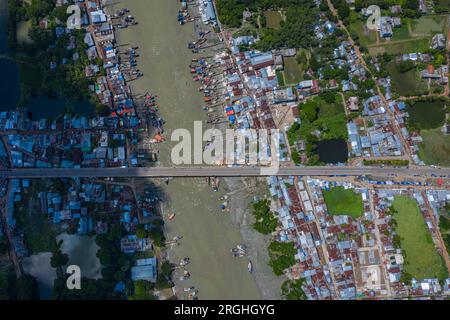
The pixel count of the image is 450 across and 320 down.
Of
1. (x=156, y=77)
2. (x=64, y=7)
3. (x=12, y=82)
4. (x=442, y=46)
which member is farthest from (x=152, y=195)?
(x=442, y=46)

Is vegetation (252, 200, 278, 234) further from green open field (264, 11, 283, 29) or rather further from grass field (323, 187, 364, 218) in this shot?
green open field (264, 11, 283, 29)

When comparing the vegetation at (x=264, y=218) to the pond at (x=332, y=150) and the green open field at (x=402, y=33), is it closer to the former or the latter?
the pond at (x=332, y=150)

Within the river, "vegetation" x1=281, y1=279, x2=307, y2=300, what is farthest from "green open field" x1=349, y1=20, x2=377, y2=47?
"vegetation" x1=281, y1=279, x2=307, y2=300

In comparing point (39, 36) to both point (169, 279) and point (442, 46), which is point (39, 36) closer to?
point (169, 279)

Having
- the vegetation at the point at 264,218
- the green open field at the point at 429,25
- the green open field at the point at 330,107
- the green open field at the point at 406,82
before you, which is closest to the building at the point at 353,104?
the green open field at the point at 330,107

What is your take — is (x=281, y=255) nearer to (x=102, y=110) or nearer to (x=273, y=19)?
(x=102, y=110)

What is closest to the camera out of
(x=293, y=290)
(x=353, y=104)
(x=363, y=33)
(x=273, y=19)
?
(x=293, y=290)
